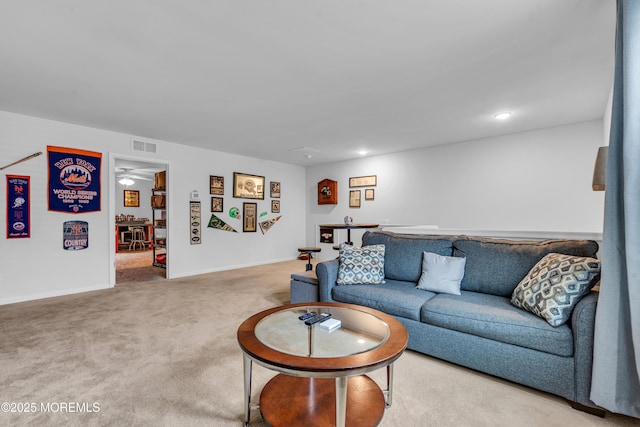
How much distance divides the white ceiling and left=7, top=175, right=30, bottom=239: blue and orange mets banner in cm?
95

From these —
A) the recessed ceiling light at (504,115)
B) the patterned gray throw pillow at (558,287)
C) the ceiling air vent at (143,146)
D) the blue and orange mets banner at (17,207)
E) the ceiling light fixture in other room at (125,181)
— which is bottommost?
the patterned gray throw pillow at (558,287)

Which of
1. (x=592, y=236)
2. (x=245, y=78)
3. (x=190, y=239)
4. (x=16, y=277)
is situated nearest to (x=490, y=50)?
(x=592, y=236)

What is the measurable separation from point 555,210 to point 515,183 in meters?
0.66

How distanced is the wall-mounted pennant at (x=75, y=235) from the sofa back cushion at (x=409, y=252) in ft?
14.2

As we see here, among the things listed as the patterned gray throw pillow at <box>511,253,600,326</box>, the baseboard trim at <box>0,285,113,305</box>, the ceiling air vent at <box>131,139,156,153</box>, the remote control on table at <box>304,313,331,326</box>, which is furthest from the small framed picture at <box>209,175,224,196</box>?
the patterned gray throw pillow at <box>511,253,600,326</box>

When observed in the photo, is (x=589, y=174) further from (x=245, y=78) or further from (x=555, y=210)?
(x=245, y=78)

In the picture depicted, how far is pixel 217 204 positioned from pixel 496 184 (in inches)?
202

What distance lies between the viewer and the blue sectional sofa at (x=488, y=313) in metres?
1.76

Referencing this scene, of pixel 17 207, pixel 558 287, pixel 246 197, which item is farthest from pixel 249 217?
pixel 558 287

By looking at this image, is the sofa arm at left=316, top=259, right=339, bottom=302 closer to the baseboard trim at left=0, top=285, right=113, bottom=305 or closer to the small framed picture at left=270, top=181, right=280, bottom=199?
the baseboard trim at left=0, top=285, right=113, bottom=305

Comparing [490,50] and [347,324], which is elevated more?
[490,50]

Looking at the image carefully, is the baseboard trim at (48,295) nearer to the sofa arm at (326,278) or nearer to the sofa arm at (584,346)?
the sofa arm at (326,278)

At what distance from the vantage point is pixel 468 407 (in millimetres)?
1764

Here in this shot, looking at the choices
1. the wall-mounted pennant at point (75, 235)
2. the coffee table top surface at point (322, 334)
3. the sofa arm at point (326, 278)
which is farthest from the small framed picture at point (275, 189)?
the coffee table top surface at point (322, 334)
